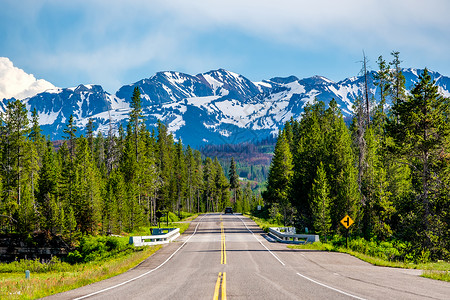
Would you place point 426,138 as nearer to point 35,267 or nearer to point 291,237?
point 291,237

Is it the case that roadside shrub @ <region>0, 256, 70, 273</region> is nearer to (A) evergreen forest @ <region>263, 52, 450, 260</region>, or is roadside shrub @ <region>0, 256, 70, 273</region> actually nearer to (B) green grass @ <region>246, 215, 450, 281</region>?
(B) green grass @ <region>246, 215, 450, 281</region>

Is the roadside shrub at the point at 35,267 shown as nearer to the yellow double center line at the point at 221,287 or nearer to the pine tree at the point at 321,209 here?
the yellow double center line at the point at 221,287

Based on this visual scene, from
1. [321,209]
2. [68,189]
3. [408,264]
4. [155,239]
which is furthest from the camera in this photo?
[68,189]

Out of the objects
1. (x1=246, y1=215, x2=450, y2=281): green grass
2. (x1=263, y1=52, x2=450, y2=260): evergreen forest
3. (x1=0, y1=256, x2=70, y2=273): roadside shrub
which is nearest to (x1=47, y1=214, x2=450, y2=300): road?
(x1=246, y1=215, x2=450, y2=281): green grass

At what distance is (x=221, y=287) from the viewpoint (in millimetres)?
12758

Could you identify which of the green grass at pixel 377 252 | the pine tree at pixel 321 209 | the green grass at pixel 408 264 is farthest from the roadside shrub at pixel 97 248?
the pine tree at pixel 321 209

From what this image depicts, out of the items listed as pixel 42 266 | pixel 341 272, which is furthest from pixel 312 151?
pixel 42 266

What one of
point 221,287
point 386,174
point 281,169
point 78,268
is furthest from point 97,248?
point 386,174

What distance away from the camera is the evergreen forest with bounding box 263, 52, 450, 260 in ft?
94.5

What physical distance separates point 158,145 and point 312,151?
135ft

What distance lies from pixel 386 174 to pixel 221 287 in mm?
33875

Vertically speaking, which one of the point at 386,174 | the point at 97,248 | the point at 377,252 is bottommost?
the point at 377,252

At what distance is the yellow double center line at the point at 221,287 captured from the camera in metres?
11.3

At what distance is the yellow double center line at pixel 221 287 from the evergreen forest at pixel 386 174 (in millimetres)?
19112
